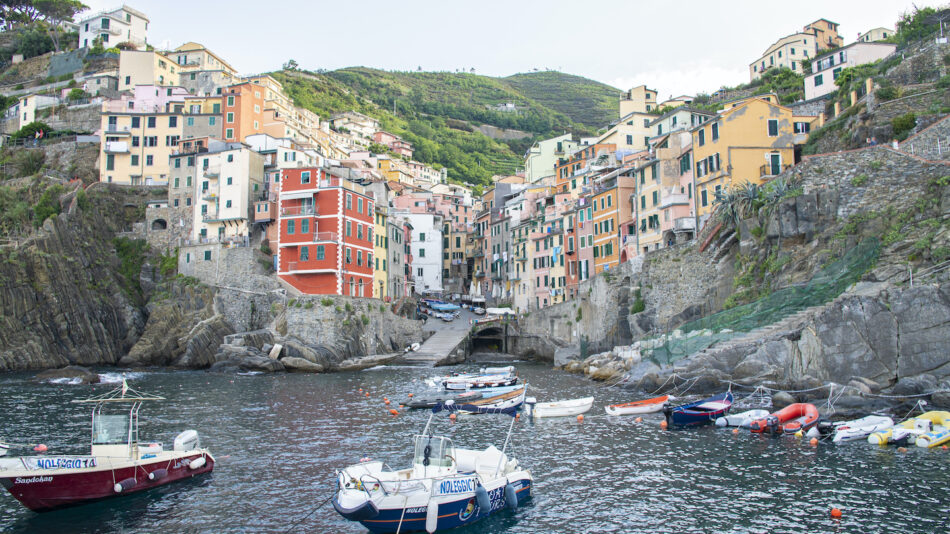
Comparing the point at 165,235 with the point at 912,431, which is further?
the point at 165,235

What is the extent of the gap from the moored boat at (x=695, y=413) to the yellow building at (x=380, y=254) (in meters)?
46.6

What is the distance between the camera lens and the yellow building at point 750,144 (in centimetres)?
4784

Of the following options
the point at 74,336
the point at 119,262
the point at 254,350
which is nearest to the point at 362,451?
the point at 254,350

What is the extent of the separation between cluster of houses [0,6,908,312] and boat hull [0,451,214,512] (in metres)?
41.1

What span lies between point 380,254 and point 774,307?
47.1 meters

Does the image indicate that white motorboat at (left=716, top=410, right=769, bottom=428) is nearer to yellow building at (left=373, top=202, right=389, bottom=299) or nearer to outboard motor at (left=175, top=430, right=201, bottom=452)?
outboard motor at (left=175, top=430, right=201, bottom=452)

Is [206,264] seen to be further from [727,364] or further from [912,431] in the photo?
[912,431]

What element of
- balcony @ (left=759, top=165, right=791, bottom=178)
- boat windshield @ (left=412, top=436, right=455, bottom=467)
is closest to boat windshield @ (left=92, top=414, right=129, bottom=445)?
boat windshield @ (left=412, top=436, right=455, bottom=467)

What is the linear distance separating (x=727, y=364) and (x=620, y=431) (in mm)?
10174

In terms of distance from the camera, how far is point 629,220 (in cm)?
6200

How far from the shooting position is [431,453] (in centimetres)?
1778

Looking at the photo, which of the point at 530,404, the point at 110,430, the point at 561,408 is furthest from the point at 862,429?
the point at 110,430

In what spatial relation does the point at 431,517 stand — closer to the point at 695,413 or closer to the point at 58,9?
the point at 695,413

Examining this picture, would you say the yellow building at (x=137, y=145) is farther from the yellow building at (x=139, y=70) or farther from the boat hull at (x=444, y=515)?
the boat hull at (x=444, y=515)
